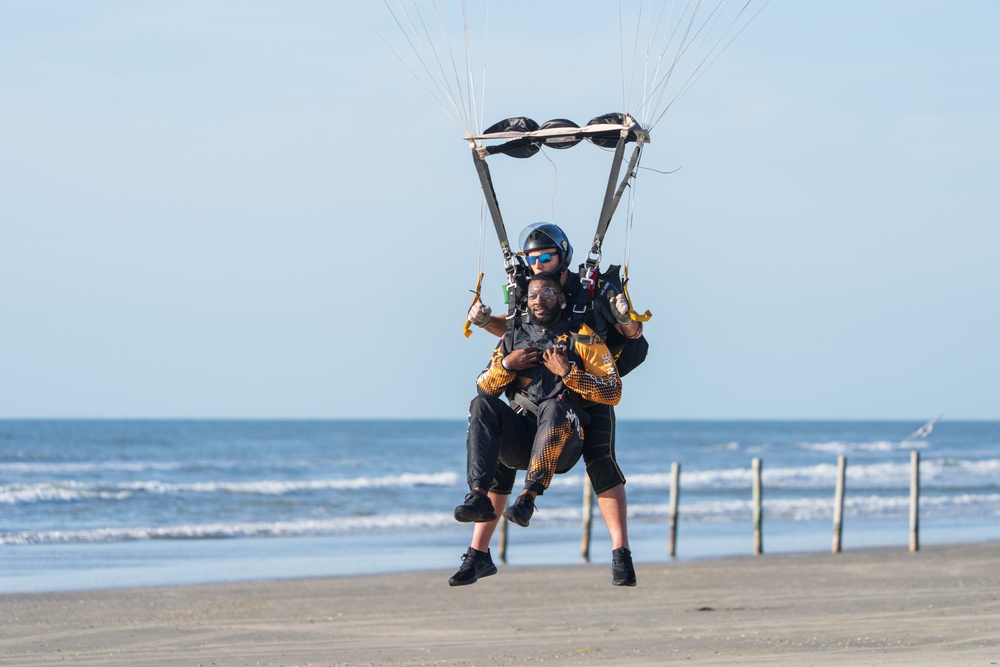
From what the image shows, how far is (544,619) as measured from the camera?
12.9 m

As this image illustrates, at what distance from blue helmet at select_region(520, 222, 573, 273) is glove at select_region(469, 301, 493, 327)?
383 mm

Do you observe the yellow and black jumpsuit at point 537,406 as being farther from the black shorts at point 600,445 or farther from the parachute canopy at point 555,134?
the parachute canopy at point 555,134

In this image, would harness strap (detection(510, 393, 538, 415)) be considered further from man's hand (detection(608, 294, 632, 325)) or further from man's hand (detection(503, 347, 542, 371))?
man's hand (detection(608, 294, 632, 325))

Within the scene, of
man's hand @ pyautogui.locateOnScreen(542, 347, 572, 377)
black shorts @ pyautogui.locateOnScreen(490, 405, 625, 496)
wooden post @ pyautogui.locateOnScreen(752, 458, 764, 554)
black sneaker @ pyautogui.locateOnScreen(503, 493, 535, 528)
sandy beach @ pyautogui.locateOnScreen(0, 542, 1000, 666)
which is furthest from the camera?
wooden post @ pyautogui.locateOnScreen(752, 458, 764, 554)

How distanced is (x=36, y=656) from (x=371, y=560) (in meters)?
7.46

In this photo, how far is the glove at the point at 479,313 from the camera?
6.75 m

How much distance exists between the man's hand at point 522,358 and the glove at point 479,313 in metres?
0.24

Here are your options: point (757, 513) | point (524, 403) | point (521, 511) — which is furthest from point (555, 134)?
point (757, 513)

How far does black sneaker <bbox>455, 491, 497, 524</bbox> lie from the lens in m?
6.32

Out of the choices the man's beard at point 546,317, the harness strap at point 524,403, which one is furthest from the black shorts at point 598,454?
the man's beard at point 546,317

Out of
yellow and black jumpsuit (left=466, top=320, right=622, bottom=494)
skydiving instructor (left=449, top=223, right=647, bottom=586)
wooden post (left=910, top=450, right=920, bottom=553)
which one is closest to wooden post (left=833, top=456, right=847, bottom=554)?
wooden post (left=910, top=450, right=920, bottom=553)

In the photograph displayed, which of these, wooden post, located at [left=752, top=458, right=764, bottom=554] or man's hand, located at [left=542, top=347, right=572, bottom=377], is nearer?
man's hand, located at [left=542, top=347, right=572, bottom=377]

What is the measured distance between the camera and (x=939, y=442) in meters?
71.8

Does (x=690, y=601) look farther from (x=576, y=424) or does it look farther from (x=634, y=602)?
(x=576, y=424)
